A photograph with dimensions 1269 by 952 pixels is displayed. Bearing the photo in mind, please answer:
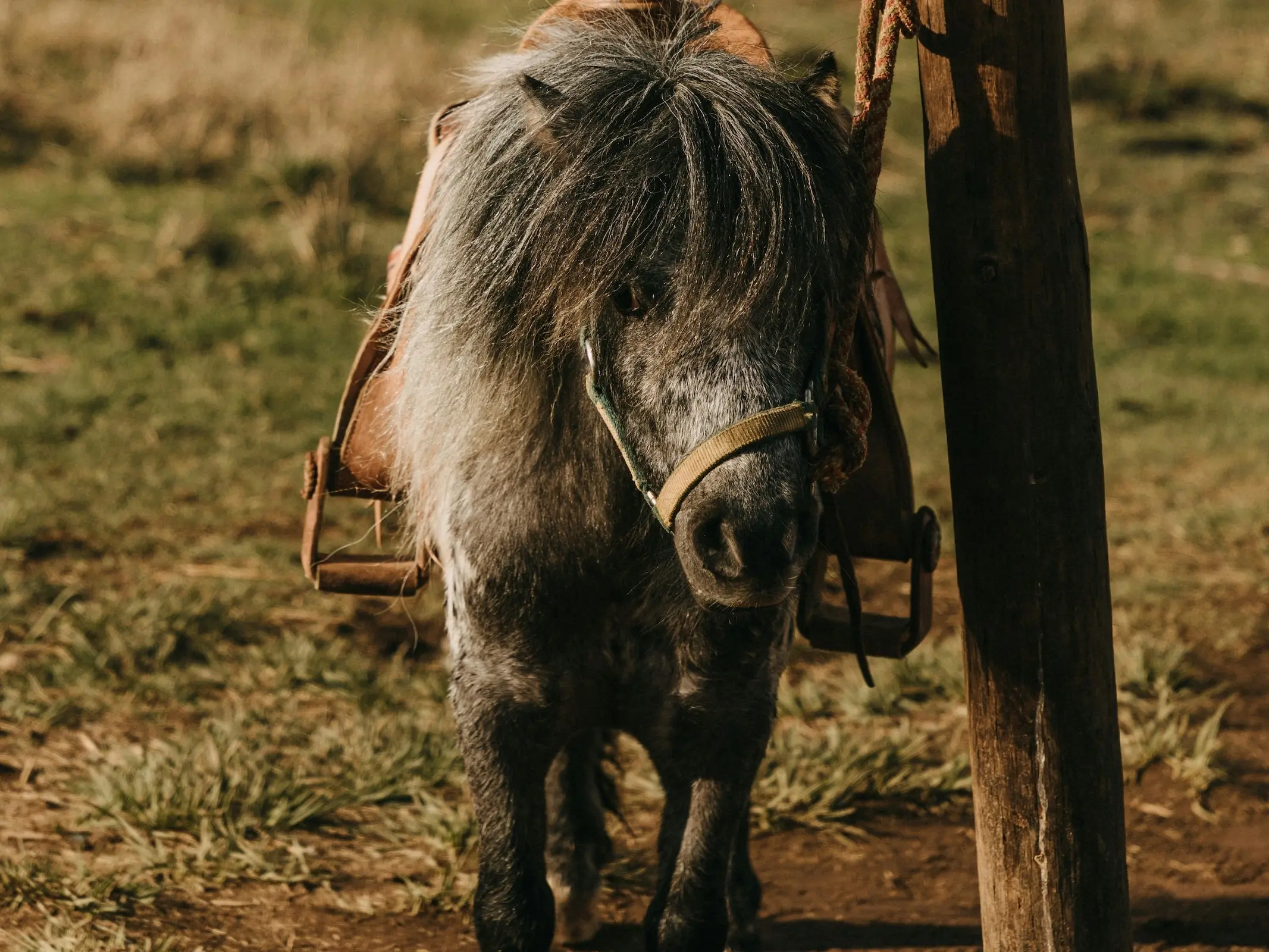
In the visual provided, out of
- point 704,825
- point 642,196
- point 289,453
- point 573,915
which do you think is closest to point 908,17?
point 642,196

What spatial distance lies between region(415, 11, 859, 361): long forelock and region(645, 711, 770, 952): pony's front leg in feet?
2.77

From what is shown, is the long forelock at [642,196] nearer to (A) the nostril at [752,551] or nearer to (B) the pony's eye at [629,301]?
(B) the pony's eye at [629,301]

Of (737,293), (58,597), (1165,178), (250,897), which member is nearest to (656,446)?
(737,293)

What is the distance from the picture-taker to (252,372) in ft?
23.1

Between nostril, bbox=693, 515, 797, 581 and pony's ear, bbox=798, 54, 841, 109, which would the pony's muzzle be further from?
pony's ear, bbox=798, 54, 841, 109

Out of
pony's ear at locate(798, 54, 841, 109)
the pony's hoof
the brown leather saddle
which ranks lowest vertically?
the pony's hoof

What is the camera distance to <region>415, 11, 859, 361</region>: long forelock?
7.15 ft

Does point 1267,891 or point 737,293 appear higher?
point 737,293

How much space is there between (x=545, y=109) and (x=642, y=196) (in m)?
0.25

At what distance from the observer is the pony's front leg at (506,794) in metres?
2.65

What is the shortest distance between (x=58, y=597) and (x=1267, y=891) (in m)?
3.88

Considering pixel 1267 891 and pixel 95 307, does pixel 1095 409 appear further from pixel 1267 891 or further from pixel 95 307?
pixel 95 307

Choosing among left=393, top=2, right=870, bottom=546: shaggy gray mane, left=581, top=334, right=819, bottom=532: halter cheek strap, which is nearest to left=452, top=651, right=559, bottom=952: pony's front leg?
left=393, top=2, right=870, bottom=546: shaggy gray mane

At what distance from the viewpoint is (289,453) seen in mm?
6297
